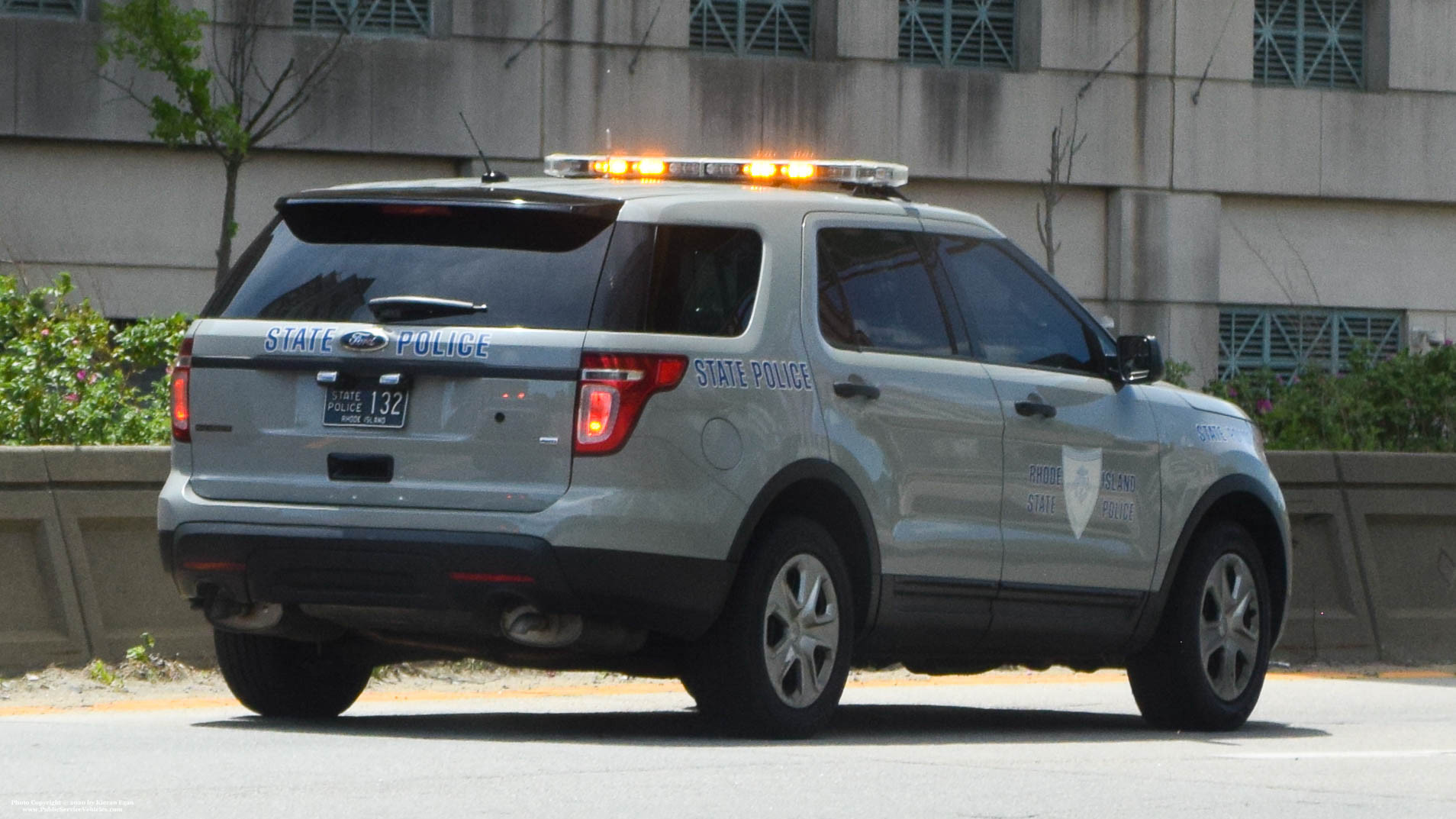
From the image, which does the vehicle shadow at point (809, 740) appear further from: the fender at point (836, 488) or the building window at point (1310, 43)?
the building window at point (1310, 43)

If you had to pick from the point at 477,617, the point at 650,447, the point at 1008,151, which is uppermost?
the point at 1008,151

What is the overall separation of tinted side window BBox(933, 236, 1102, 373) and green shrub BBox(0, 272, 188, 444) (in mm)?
4494

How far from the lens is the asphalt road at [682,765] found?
22.3 feet

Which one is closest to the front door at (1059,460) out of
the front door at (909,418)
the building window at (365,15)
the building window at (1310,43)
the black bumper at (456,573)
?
the front door at (909,418)

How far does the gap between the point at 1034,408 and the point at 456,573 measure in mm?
2363

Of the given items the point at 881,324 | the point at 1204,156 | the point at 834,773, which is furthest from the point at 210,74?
the point at 834,773

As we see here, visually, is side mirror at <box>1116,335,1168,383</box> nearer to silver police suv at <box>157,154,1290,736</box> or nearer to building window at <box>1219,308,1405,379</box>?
silver police suv at <box>157,154,1290,736</box>

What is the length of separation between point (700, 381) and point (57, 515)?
367 centimetres

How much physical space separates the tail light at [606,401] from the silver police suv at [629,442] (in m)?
0.01

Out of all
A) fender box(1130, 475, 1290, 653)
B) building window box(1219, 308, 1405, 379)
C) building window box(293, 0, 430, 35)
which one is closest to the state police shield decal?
fender box(1130, 475, 1290, 653)

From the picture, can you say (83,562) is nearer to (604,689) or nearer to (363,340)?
(604,689)

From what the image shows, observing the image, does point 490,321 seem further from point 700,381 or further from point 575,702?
point 575,702

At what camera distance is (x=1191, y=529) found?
10062 millimetres

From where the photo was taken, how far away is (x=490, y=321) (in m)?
8.13
